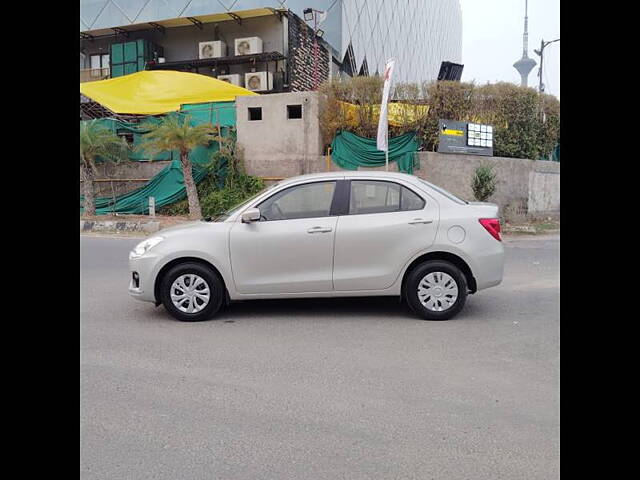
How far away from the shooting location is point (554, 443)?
345cm

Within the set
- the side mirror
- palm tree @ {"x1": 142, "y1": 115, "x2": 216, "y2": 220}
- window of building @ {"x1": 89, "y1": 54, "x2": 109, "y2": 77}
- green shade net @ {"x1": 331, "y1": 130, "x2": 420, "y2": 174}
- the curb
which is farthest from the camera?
window of building @ {"x1": 89, "y1": 54, "x2": 109, "y2": 77}

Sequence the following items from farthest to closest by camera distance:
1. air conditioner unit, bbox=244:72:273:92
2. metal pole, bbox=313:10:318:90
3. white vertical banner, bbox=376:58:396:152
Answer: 1. metal pole, bbox=313:10:318:90
2. air conditioner unit, bbox=244:72:273:92
3. white vertical banner, bbox=376:58:396:152

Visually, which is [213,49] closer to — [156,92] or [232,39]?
[232,39]

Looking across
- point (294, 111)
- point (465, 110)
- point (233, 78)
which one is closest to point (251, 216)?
point (294, 111)

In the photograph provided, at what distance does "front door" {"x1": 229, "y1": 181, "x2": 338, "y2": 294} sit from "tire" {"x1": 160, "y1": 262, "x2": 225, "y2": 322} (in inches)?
10.2

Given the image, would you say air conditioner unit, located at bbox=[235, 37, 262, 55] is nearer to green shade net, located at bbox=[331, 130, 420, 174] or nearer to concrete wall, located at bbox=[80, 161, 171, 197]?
concrete wall, located at bbox=[80, 161, 171, 197]

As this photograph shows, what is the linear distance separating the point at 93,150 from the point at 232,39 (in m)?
14.5

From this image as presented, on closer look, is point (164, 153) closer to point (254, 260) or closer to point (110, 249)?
point (110, 249)

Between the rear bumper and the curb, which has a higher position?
the curb

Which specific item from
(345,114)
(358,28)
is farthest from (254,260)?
(358,28)

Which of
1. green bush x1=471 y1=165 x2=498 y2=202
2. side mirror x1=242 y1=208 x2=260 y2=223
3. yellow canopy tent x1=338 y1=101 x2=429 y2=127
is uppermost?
yellow canopy tent x1=338 y1=101 x2=429 y2=127

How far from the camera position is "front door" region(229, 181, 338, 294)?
6.24 m

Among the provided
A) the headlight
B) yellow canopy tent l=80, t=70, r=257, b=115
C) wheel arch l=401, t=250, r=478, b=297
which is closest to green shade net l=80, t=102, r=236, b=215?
yellow canopy tent l=80, t=70, r=257, b=115
